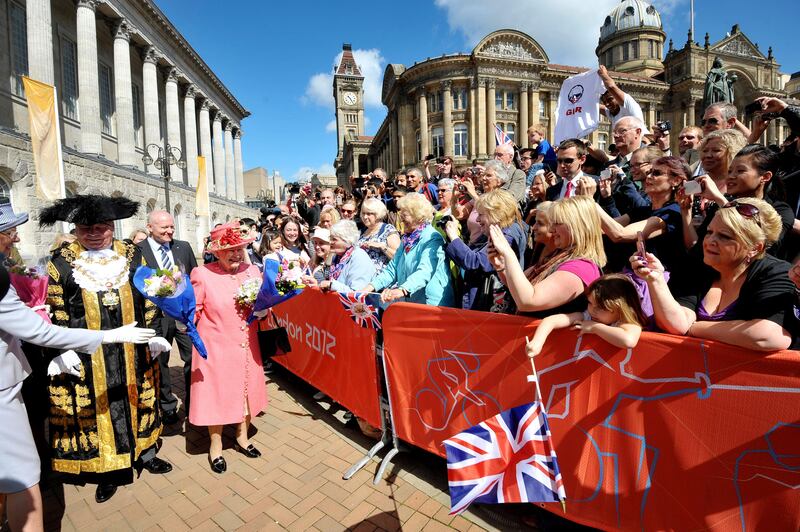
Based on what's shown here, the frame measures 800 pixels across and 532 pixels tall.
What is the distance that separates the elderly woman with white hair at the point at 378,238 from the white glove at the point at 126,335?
2.19 metres

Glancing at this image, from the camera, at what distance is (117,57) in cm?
2558

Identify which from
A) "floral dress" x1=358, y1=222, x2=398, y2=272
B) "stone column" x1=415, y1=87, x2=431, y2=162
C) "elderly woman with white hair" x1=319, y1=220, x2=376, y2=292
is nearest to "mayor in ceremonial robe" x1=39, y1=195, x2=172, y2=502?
"elderly woman with white hair" x1=319, y1=220, x2=376, y2=292

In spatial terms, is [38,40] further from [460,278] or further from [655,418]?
[655,418]

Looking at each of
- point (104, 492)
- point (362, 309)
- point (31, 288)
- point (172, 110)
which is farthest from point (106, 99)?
point (362, 309)

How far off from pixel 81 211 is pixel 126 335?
107cm

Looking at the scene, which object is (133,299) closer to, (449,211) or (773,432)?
(449,211)

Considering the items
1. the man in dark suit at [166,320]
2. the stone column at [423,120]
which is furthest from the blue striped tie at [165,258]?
the stone column at [423,120]

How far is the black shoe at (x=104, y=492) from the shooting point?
3.29 m

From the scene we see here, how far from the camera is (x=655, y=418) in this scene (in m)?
2.02

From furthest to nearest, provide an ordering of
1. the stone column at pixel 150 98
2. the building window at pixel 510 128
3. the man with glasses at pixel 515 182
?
the building window at pixel 510 128 < the stone column at pixel 150 98 < the man with glasses at pixel 515 182

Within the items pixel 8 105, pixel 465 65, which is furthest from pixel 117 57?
pixel 465 65

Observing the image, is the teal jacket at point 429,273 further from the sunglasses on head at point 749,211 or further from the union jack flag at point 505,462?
the sunglasses on head at point 749,211

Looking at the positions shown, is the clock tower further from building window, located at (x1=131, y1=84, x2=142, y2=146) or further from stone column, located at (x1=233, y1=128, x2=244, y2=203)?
building window, located at (x1=131, y1=84, x2=142, y2=146)

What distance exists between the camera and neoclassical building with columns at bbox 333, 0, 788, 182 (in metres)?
39.8
